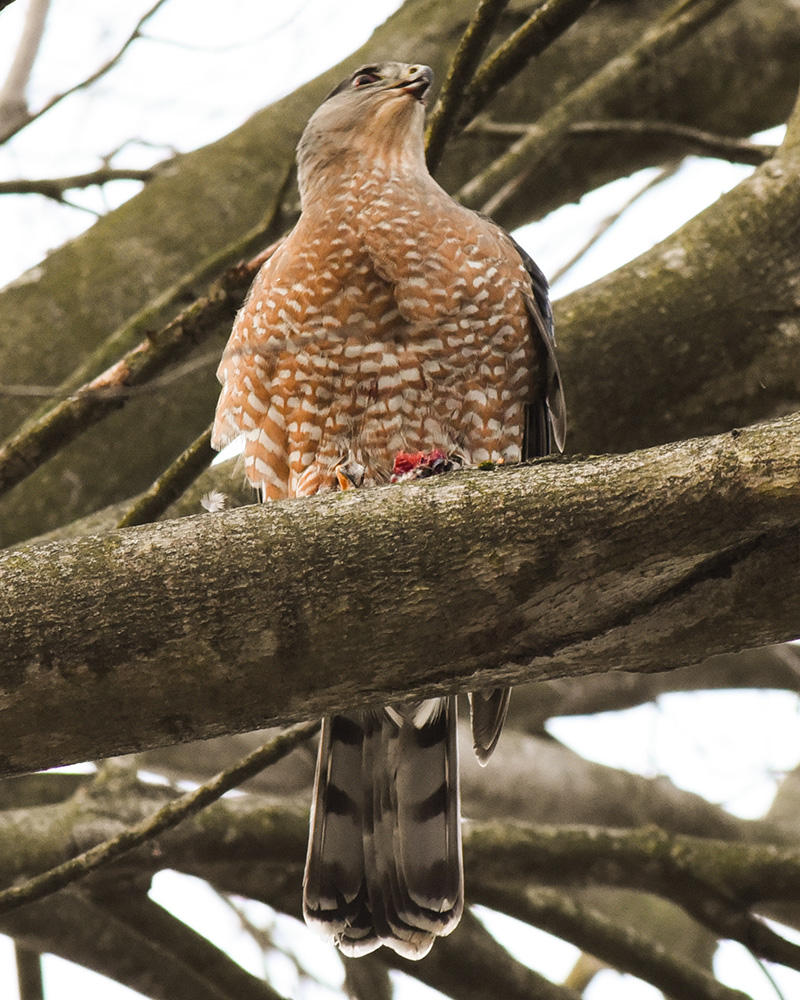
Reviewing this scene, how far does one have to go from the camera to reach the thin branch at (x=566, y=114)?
180 inches

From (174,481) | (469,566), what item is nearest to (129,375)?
(174,481)

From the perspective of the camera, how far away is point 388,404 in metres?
3.84

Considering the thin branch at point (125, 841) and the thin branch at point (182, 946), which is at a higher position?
the thin branch at point (125, 841)

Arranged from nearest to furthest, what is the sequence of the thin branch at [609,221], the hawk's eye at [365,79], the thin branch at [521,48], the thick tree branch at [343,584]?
the thick tree branch at [343,584], the thin branch at [521,48], the hawk's eye at [365,79], the thin branch at [609,221]

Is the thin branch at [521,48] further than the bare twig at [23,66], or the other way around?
the bare twig at [23,66]

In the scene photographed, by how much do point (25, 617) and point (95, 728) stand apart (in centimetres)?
24

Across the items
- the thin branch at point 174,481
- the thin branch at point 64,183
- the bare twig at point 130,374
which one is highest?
the thin branch at point 64,183

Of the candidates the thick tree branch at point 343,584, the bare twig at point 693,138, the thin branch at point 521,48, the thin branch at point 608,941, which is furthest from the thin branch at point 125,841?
the bare twig at point 693,138

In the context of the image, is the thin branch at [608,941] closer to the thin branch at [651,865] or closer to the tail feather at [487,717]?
the thin branch at [651,865]

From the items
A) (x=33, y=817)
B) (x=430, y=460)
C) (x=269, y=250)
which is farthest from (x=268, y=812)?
(x=269, y=250)

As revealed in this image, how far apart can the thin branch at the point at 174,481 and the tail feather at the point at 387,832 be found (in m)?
0.99

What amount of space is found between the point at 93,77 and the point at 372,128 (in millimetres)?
985

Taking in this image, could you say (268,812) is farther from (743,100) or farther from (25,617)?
(743,100)

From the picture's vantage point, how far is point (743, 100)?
621 centimetres
